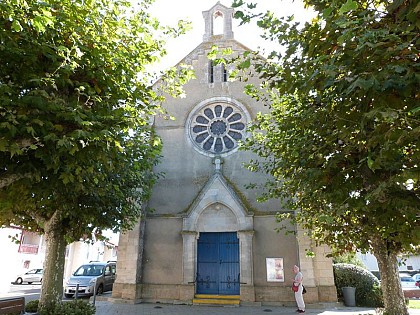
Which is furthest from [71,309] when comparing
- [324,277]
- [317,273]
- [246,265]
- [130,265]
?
[324,277]

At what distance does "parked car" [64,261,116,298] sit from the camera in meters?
16.5

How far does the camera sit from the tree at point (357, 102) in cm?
Answer: 332

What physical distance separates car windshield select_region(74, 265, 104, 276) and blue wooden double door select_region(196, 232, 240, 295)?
7.51 meters

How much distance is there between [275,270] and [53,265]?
8403 mm

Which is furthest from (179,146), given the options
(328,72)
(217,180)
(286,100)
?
(328,72)

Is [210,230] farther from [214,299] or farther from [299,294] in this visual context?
[299,294]

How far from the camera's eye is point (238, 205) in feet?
46.8

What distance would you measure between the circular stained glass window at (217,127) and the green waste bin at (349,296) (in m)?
7.85

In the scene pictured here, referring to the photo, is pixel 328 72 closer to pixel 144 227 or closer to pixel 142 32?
pixel 142 32

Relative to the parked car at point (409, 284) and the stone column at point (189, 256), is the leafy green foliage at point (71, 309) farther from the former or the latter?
the parked car at point (409, 284)

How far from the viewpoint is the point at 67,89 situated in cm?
564

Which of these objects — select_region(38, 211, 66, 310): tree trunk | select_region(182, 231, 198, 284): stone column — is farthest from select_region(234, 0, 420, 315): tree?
select_region(182, 231, 198, 284): stone column

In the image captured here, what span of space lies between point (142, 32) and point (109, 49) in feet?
3.71

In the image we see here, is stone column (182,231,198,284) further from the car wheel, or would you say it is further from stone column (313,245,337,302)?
the car wheel
